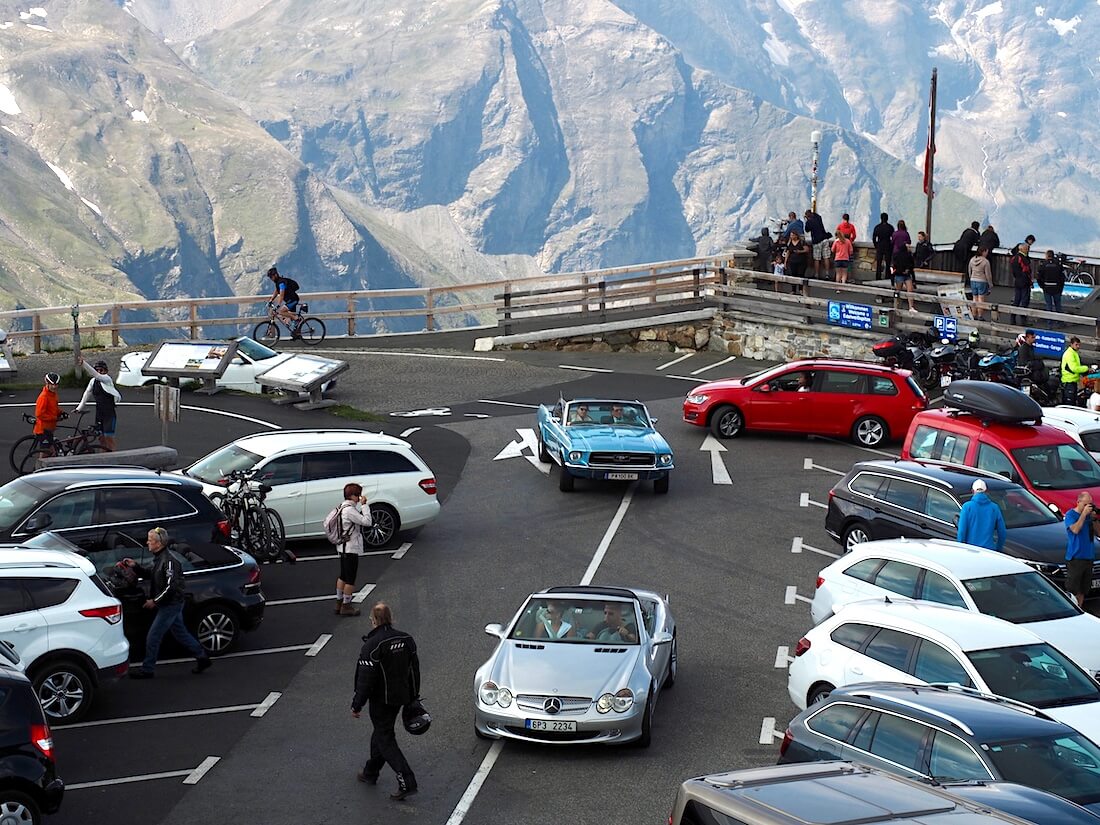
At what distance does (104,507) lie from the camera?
56.9 ft

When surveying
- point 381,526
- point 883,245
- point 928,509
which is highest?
point 883,245

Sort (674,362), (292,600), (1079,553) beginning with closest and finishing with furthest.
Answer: (1079,553) → (292,600) → (674,362)

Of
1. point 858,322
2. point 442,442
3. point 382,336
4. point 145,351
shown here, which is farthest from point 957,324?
point 145,351

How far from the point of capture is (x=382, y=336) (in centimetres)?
4134

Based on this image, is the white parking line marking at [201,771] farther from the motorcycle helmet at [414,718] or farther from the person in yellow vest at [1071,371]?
the person in yellow vest at [1071,371]

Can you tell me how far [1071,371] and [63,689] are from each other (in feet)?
67.3

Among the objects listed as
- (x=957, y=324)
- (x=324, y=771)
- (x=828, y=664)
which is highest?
(x=957, y=324)

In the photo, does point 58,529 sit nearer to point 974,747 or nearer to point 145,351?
point 974,747

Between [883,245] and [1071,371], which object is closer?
[1071,371]

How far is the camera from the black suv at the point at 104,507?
671 inches

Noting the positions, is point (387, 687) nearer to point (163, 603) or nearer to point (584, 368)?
point (163, 603)

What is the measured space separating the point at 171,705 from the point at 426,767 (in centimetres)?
315

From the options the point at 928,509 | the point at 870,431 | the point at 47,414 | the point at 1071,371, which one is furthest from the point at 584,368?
the point at 928,509

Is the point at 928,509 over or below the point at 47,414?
below
